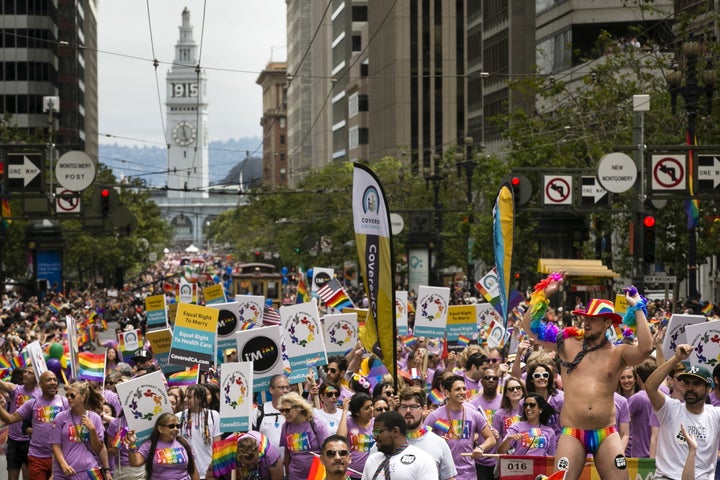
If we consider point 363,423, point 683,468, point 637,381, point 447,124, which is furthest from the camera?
point 447,124

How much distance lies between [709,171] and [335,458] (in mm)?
18252

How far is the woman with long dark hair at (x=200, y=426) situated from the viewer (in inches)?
477

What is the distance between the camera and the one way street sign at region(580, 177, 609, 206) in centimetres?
3181

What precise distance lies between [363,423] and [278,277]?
51.5 meters

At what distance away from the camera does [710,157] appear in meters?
26.5

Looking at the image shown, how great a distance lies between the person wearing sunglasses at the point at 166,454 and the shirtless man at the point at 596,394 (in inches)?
121

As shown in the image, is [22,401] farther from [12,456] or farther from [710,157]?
[710,157]

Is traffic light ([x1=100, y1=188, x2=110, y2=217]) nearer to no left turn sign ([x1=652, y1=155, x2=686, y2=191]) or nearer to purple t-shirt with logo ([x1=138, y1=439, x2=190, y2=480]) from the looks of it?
no left turn sign ([x1=652, y1=155, x2=686, y2=191])

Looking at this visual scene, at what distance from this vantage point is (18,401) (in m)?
15.2

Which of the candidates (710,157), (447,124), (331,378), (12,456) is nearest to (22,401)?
(12,456)

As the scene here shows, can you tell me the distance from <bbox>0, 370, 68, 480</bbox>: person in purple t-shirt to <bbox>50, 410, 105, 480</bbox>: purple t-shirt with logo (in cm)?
102

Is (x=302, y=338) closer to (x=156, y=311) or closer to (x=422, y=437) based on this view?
(x=422, y=437)

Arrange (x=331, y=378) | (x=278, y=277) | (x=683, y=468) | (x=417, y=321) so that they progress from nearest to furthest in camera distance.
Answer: (x=683, y=468), (x=331, y=378), (x=417, y=321), (x=278, y=277)

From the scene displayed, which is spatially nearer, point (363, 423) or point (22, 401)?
point (363, 423)
